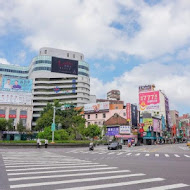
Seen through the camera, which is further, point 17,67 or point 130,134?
point 17,67

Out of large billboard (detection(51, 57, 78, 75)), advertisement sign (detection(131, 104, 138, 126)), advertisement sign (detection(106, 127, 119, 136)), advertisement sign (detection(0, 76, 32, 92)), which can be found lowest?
advertisement sign (detection(106, 127, 119, 136))

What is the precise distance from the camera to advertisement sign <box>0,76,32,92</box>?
64562 millimetres

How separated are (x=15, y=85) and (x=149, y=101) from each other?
5345 centimetres

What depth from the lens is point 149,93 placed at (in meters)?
92.5

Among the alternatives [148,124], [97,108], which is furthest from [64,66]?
[148,124]

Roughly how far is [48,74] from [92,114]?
29995 millimetres

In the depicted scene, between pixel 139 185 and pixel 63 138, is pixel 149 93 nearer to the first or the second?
pixel 63 138

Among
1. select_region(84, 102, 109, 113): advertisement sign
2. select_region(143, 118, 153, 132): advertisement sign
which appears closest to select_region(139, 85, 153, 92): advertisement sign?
select_region(143, 118, 153, 132): advertisement sign

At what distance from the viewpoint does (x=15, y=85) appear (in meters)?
64.8

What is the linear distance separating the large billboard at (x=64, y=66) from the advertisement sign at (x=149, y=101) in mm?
30489

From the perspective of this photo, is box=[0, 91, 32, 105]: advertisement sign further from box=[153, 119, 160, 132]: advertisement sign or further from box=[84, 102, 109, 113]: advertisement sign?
box=[153, 119, 160, 132]: advertisement sign

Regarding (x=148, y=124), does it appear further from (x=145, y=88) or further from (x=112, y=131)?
(x=145, y=88)

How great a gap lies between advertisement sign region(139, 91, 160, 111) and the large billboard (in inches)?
1200

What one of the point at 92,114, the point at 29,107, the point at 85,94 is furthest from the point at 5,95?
the point at 85,94
